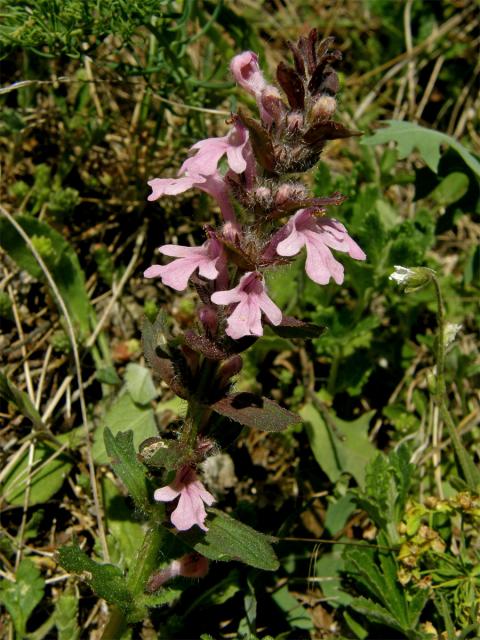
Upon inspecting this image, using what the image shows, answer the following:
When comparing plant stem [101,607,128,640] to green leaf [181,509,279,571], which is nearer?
green leaf [181,509,279,571]

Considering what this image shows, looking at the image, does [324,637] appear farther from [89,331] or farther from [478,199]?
[478,199]

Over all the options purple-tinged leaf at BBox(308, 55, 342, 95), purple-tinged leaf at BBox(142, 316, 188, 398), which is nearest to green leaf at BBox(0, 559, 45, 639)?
purple-tinged leaf at BBox(142, 316, 188, 398)

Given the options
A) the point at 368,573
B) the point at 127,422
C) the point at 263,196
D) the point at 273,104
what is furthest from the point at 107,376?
the point at 273,104

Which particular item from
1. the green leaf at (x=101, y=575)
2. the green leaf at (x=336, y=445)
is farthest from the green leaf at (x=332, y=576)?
the green leaf at (x=101, y=575)

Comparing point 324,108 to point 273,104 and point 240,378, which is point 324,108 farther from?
point 240,378

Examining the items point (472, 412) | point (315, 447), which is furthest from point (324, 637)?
point (472, 412)

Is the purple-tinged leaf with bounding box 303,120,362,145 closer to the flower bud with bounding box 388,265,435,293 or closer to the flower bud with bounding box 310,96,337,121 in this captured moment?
the flower bud with bounding box 310,96,337,121
